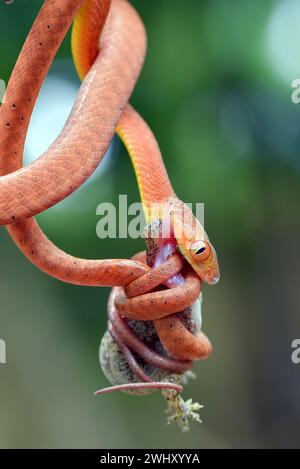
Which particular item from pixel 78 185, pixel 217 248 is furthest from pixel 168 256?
pixel 217 248

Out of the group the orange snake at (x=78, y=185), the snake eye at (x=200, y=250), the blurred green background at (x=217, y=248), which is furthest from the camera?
the blurred green background at (x=217, y=248)

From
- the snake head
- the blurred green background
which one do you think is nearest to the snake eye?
the snake head

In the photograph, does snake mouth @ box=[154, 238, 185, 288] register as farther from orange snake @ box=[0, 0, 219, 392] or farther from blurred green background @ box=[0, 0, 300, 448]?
blurred green background @ box=[0, 0, 300, 448]

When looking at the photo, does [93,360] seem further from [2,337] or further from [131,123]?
[131,123]

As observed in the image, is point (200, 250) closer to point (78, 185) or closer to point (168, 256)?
point (168, 256)

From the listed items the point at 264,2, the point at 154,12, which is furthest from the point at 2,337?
the point at 264,2

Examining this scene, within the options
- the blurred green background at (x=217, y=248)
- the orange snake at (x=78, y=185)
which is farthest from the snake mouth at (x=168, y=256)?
the blurred green background at (x=217, y=248)

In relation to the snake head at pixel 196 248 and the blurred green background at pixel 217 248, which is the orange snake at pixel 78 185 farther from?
the blurred green background at pixel 217 248
